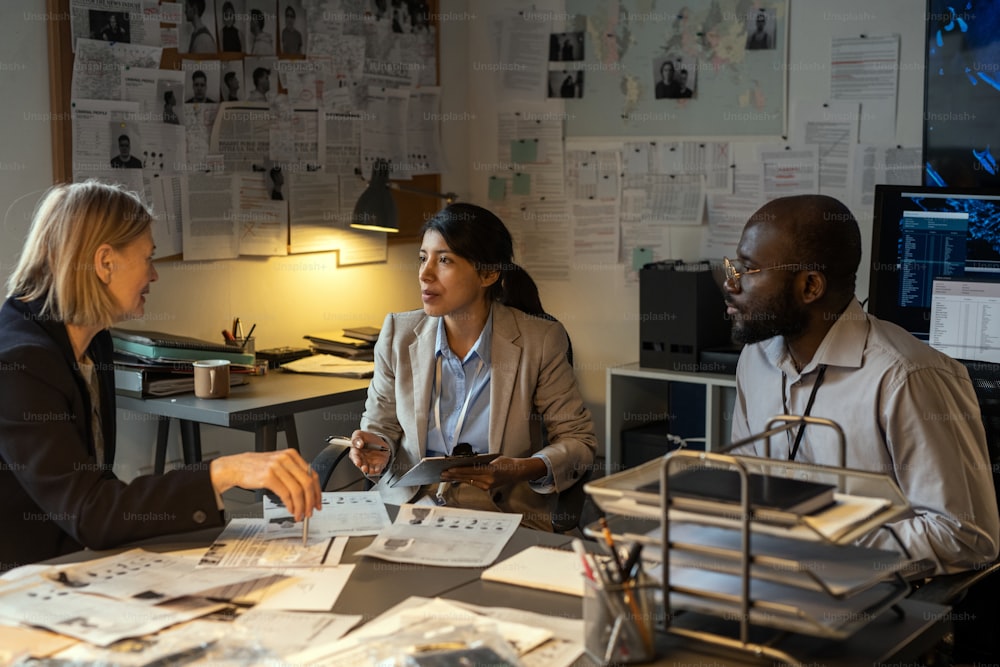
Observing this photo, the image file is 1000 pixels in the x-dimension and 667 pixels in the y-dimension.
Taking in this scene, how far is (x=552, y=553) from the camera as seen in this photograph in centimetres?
183

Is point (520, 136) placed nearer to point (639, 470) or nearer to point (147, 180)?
point (147, 180)

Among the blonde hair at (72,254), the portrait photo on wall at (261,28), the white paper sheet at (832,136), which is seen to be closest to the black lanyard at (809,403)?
the blonde hair at (72,254)

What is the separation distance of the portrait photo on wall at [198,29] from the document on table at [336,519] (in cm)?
205

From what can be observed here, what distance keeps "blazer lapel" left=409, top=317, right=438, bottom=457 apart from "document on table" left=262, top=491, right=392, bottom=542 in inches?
20.6

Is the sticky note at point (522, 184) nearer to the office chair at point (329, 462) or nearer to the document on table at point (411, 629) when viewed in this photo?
the office chair at point (329, 462)

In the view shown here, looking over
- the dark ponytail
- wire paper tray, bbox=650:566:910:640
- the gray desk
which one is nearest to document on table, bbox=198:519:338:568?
wire paper tray, bbox=650:566:910:640

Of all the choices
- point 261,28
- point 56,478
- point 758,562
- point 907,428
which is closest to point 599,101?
point 261,28

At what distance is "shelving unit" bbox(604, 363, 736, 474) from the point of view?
3.83 m

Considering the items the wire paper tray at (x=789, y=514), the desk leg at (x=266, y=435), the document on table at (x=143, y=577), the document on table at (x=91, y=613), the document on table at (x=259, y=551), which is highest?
the wire paper tray at (x=789, y=514)

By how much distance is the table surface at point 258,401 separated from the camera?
10.1 feet

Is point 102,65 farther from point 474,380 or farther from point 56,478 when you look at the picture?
point 56,478

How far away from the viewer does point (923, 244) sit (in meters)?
3.45

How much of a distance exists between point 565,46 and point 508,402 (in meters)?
2.28

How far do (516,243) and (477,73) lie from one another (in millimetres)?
766
